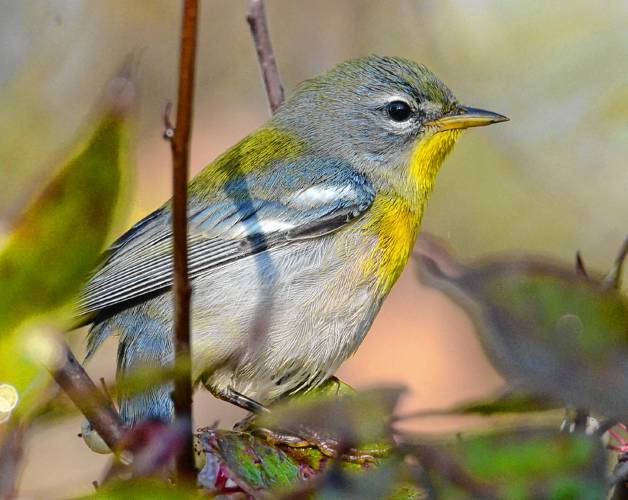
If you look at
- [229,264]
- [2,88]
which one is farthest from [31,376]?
[2,88]

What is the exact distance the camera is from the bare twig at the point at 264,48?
324 cm

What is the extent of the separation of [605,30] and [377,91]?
2.41m

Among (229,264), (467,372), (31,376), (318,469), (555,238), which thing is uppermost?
(31,376)

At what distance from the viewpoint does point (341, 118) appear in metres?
3.88

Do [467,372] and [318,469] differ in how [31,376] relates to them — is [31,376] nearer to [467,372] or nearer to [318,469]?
[318,469]

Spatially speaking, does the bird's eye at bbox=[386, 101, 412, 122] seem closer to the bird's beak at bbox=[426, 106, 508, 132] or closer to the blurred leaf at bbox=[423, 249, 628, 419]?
the bird's beak at bbox=[426, 106, 508, 132]

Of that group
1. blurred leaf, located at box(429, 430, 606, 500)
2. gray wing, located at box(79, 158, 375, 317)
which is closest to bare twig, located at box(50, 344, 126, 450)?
blurred leaf, located at box(429, 430, 606, 500)

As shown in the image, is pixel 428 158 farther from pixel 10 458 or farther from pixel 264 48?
pixel 10 458

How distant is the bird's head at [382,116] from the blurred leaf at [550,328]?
2632 millimetres

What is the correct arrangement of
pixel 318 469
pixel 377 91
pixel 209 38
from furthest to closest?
pixel 209 38 → pixel 377 91 → pixel 318 469

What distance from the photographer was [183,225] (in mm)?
941

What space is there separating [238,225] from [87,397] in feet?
7.70

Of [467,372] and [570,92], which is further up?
[570,92]

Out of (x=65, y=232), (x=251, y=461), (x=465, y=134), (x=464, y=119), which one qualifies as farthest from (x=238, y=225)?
(x=465, y=134)
